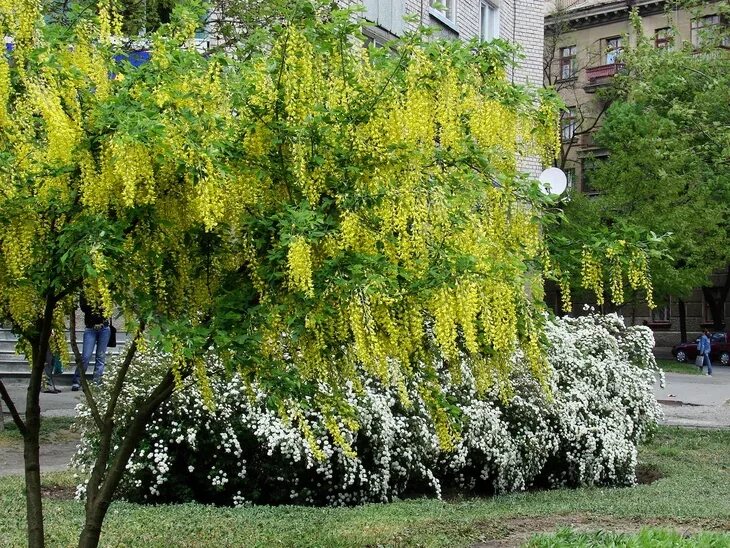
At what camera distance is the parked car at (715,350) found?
41500 millimetres

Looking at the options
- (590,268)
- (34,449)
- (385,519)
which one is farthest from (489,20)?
(34,449)

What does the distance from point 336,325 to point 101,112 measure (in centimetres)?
168

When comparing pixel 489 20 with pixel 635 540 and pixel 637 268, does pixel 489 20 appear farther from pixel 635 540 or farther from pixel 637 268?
pixel 637 268

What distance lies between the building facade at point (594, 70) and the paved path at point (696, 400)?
47.4 ft

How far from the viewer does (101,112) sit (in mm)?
5543

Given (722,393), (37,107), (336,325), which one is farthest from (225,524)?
(722,393)

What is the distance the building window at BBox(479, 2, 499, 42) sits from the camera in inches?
1072

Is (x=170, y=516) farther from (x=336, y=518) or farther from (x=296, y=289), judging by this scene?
(x=296, y=289)

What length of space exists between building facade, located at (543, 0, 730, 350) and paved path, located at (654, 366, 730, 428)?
14457mm

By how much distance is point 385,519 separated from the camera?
29.3ft

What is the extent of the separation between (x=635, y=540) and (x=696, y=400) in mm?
19568

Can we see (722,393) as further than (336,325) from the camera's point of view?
Yes

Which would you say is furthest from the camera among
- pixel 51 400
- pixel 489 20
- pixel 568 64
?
pixel 568 64

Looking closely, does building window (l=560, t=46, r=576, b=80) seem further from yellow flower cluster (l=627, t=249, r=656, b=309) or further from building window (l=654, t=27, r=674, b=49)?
yellow flower cluster (l=627, t=249, r=656, b=309)
